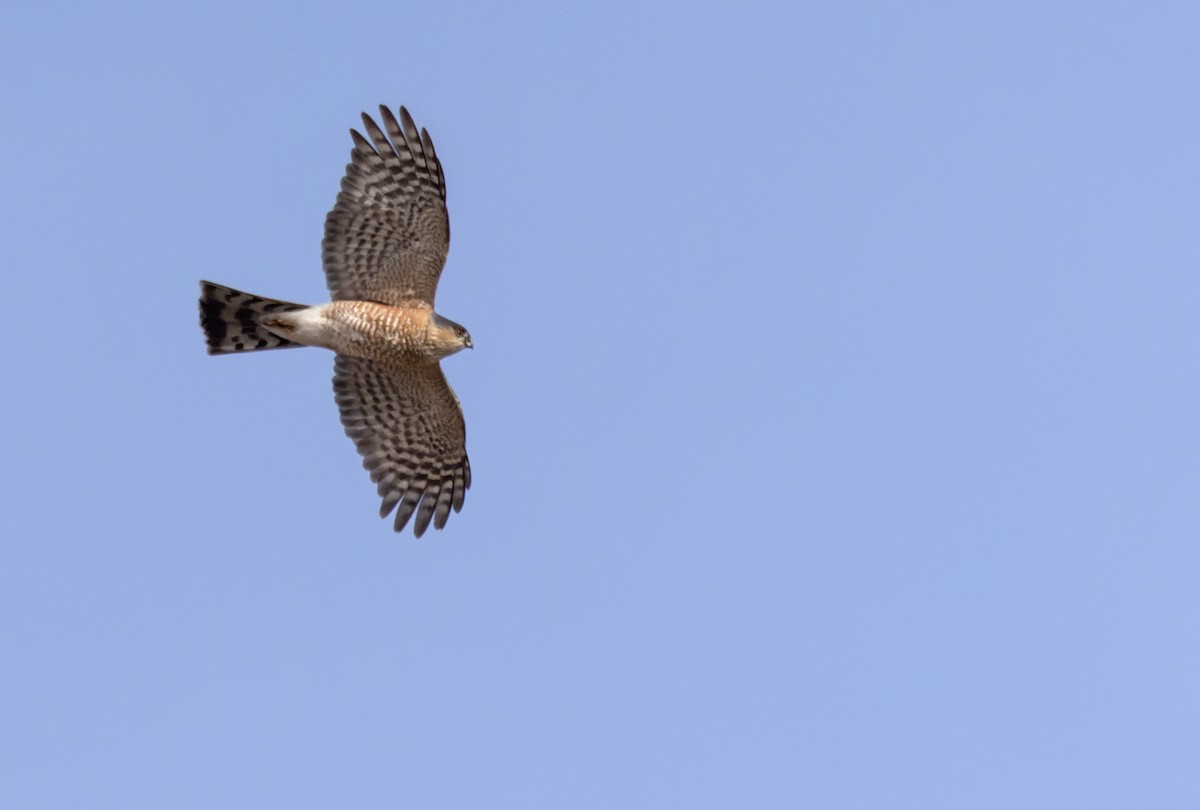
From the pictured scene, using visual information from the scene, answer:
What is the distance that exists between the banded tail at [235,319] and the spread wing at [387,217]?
0.75 meters

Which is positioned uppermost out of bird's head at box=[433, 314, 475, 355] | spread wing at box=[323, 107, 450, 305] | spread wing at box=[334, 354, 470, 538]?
spread wing at box=[323, 107, 450, 305]

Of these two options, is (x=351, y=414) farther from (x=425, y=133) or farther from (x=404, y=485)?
(x=425, y=133)

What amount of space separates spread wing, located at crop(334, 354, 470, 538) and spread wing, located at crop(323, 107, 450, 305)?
3.50ft

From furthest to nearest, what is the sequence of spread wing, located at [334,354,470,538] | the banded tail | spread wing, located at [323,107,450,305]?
spread wing, located at [334,354,470,538]
the banded tail
spread wing, located at [323,107,450,305]

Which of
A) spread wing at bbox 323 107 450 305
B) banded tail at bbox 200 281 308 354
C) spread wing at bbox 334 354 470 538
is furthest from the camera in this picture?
spread wing at bbox 334 354 470 538

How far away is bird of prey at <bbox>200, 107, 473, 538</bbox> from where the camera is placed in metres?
20.7

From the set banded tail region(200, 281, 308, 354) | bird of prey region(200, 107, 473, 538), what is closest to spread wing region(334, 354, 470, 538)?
bird of prey region(200, 107, 473, 538)

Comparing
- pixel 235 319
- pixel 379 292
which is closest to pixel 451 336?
Answer: pixel 379 292

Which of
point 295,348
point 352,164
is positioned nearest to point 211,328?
point 295,348

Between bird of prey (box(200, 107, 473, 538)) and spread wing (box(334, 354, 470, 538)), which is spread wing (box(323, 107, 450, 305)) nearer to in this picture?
bird of prey (box(200, 107, 473, 538))

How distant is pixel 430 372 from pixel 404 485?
1.34 meters

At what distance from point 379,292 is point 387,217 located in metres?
0.77

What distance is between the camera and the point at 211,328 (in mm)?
21188

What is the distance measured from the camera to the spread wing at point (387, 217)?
20672 mm
